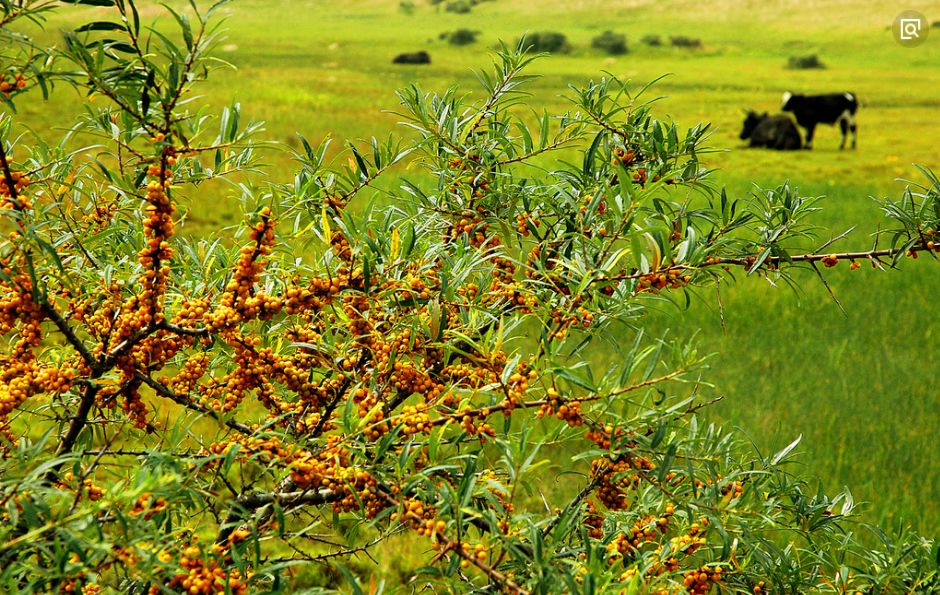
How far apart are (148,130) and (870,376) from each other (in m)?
5.75

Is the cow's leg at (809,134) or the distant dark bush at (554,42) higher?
the distant dark bush at (554,42)

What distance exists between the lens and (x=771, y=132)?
53.4 feet

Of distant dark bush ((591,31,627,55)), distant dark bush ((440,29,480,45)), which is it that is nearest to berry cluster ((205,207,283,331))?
distant dark bush ((591,31,627,55))

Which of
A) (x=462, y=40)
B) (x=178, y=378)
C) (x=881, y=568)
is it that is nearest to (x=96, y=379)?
(x=178, y=378)

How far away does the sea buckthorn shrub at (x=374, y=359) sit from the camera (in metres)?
1.05

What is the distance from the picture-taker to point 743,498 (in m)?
1.46

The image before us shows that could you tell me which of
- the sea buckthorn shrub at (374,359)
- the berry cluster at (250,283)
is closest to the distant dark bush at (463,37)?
the sea buckthorn shrub at (374,359)

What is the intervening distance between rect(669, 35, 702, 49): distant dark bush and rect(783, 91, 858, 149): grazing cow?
19.8 m

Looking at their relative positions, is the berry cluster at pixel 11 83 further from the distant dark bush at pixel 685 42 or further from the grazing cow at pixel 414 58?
the distant dark bush at pixel 685 42

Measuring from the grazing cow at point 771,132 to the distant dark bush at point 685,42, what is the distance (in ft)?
68.1

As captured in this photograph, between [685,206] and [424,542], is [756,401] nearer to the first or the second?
[424,542]

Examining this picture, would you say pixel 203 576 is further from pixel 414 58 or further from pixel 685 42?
pixel 685 42

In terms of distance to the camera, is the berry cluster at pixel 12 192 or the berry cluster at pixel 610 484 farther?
the berry cluster at pixel 610 484

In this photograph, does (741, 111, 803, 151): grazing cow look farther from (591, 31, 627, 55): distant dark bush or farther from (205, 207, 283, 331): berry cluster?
(591, 31, 627, 55): distant dark bush
